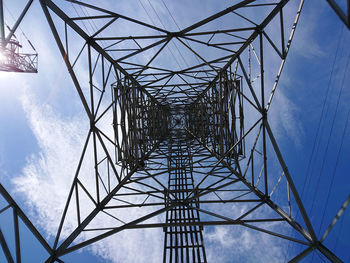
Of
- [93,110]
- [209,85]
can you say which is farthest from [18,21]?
[209,85]

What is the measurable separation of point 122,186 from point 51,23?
5715mm

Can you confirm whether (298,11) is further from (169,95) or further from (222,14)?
(169,95)

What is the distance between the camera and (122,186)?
803 cm

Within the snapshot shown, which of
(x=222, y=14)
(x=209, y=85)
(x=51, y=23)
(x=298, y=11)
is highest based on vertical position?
(x=209, y=85)

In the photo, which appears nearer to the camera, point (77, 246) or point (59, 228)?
point (77, 246)

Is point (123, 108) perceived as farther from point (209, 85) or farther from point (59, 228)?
point (209, 85)

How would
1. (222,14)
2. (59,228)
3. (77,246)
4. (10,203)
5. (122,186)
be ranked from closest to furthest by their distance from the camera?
(10,203) → (77,246) → (59,228) → (222,14) → (122,186)

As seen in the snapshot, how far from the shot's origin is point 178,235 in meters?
8.83

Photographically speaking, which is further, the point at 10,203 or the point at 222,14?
the point at 222,14

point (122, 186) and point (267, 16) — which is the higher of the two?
point (267, 16)

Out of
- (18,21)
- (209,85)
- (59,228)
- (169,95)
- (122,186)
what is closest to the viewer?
(18,21)

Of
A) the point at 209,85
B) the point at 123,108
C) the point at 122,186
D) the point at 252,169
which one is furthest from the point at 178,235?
the point at 209,85

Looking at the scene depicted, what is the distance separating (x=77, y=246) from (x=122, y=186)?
9.72 ft

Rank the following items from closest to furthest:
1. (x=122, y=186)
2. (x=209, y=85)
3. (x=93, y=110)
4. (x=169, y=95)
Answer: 1. (x=93, y=110)
2. (x=122, y=186)
3. (x=209, y=85)
4. (x=169, y=95)
